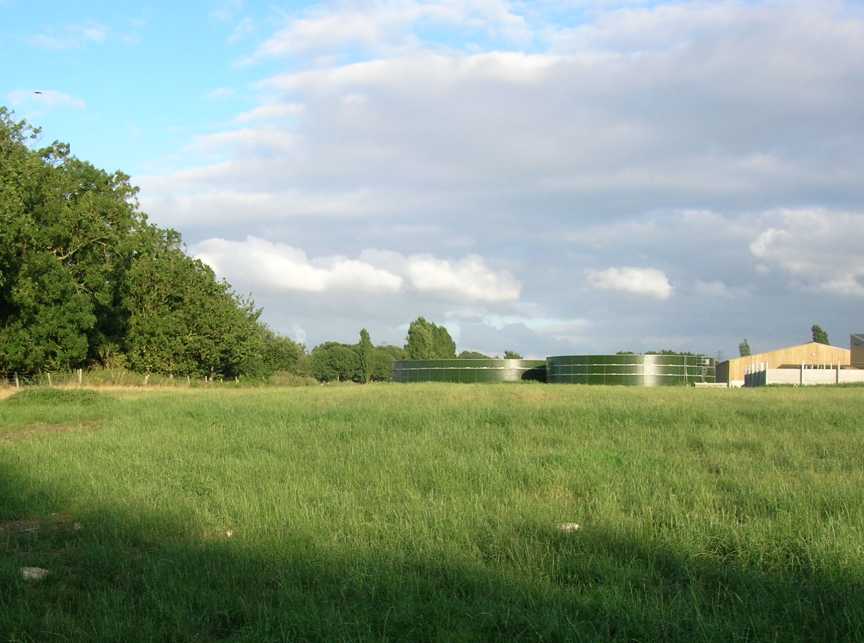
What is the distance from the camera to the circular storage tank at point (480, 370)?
6819 cm

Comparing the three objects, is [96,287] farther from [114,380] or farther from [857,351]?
[857,351]

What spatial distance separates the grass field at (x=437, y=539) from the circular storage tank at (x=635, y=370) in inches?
1767

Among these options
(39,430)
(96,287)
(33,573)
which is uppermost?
(96,287)

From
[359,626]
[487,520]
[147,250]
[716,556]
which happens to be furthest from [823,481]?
[147,250]

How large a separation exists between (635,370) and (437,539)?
53997mm

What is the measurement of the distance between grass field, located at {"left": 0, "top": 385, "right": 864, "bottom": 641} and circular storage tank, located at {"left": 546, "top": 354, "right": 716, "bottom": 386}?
44889 mm

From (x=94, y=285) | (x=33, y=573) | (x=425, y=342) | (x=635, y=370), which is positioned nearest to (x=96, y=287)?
(x=94, y=285)

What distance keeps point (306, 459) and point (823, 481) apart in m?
7.28

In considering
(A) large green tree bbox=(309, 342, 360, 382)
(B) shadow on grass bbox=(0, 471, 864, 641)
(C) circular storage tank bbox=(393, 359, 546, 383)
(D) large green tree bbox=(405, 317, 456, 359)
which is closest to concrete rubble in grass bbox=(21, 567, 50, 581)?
(B) shadow on grass bbox=(0, 471, 864, 641)

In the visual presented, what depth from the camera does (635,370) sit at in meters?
58.8

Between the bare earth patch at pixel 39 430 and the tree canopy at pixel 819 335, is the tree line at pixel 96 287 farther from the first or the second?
the tree canopy at pixel 819 335

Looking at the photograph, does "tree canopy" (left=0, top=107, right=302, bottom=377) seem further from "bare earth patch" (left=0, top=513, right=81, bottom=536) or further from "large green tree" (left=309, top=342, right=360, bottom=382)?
"large green tree" (left=309, top=342, right=360, bottom=382)

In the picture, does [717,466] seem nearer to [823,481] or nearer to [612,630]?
[823,481]

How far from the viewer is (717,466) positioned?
36.6ft
